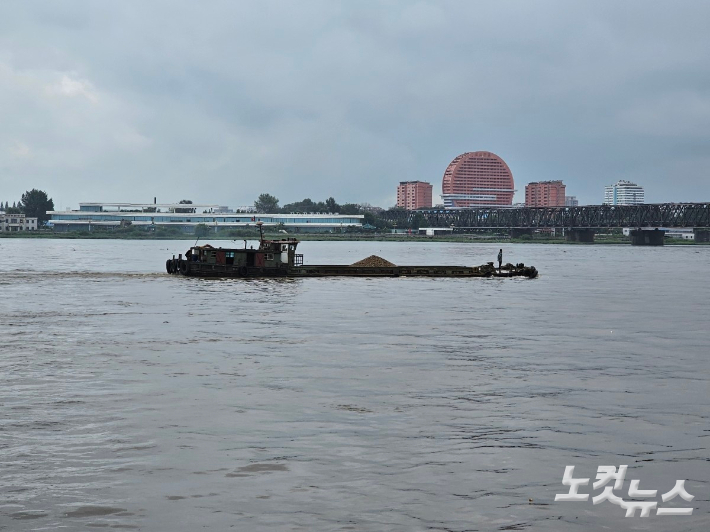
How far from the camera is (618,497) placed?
54.8ft

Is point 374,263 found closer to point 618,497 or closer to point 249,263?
point 249,263

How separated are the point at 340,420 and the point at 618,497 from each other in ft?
28.2

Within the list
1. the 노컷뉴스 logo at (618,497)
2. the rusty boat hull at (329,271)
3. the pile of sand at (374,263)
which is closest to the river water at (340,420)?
the 노컷뉴스 logo at (618,497)

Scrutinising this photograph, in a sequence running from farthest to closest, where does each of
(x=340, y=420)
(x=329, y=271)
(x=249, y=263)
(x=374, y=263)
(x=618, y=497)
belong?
(x=374, y=263)
(x=329, y=271)
(x=249, y=263)
(x=340, y=420)
(x=618, y=497)

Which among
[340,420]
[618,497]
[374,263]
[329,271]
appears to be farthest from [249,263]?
[618,497]

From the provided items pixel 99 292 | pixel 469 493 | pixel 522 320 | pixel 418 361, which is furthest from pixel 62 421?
pixel 99 292

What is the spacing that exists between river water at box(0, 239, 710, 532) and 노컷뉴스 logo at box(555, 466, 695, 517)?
197 mm

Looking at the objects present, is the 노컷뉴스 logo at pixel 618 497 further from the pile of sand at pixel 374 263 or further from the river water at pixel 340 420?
the pile of sand at pixel 374 263

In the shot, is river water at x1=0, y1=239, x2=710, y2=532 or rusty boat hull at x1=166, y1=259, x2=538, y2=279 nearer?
river water at x1=0, y1=239, x2=710, y2=532

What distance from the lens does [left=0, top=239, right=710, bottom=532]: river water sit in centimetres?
1600

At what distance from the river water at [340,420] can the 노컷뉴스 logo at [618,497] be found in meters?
0.20

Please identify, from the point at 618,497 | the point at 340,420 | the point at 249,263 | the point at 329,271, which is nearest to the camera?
the point at 618,497

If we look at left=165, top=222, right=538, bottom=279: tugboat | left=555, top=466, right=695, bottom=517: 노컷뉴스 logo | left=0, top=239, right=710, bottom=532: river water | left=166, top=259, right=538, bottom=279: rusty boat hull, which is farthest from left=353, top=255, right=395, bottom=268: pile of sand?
left=555, top=466, right=695, bottom=517: 노컷뉴스 logo

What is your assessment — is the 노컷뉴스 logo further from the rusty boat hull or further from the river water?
the rusty boat hull
